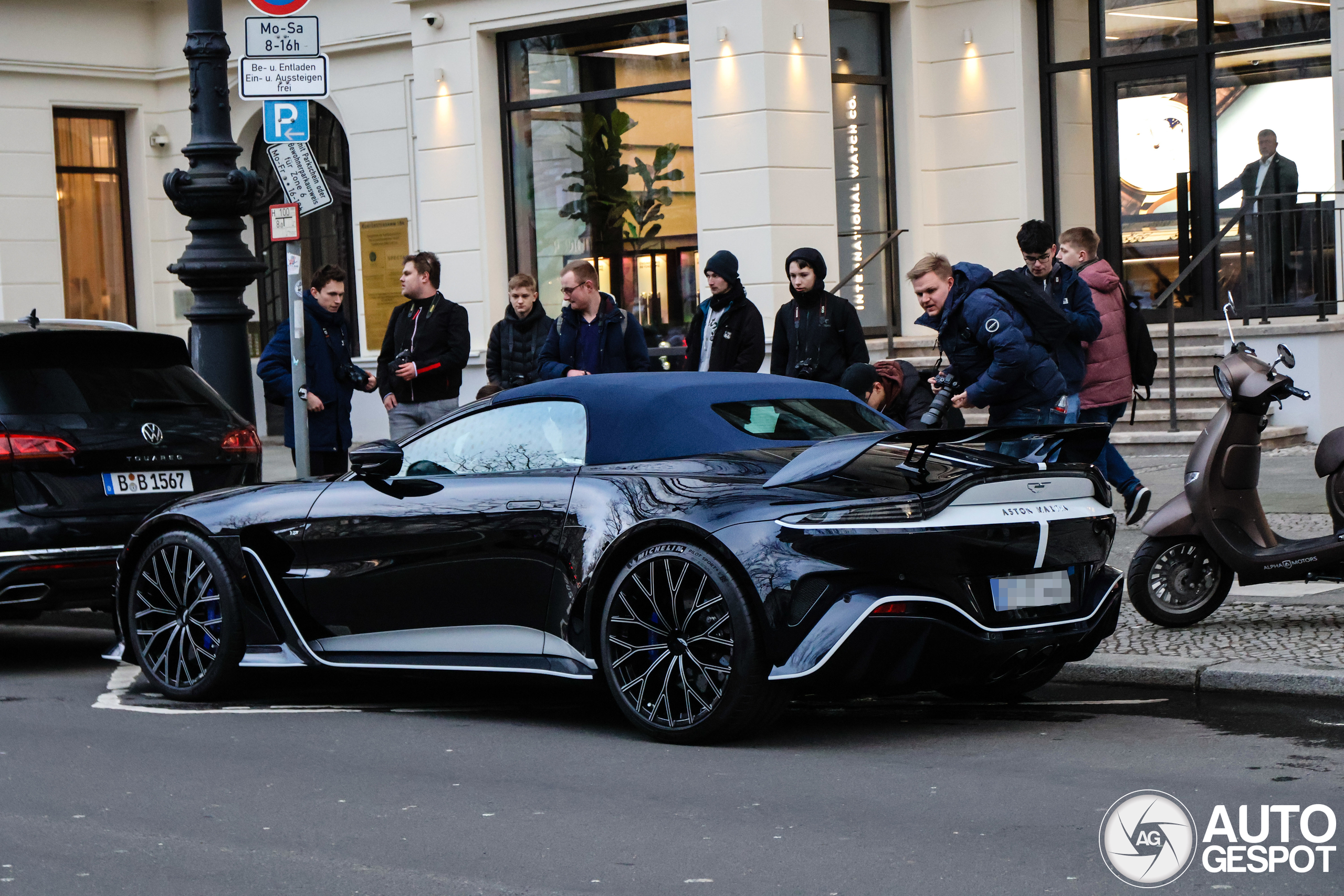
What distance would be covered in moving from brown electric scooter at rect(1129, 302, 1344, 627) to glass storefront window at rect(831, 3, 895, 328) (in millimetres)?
9370

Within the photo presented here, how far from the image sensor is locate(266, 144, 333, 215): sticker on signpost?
1010cm

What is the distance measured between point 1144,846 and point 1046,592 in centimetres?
153

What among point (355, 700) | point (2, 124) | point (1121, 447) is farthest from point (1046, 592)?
point (2, 124)

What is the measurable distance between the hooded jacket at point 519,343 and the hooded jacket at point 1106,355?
11.0 feet

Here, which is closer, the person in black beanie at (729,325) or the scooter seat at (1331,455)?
the scooter seat at (1331,455)

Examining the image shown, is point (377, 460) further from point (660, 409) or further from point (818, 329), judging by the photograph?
point (818, 329)

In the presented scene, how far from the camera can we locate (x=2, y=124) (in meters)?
20.5

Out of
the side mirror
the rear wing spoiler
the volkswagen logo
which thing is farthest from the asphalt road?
the rear wing spoiler

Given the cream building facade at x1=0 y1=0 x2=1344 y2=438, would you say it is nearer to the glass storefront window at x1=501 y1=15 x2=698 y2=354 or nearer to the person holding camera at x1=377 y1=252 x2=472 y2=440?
the glass storefront window at x1=501 y1=15 x2=698 y2=354

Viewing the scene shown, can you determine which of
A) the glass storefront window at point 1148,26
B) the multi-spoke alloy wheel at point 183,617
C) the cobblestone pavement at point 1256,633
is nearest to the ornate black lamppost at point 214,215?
the multi-spoke alloy wheel at point 183,617

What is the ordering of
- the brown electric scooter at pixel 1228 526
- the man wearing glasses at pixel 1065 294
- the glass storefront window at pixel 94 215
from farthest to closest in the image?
the glass storefront window at pixel 94 215
the man wearing glasses at pixel 1065 294
the brown electric scooter at pixel 1228 526

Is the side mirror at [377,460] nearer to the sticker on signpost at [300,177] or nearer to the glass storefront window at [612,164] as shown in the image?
the sticker on signpost at [300,177]

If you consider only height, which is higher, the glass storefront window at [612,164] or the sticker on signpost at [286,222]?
the glass storefront window at [612,164]

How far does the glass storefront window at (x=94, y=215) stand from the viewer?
21344mm
